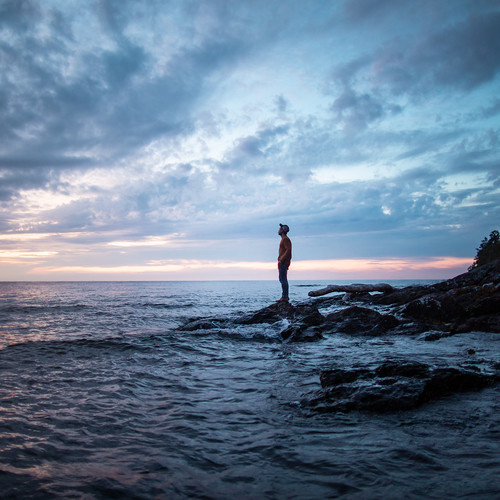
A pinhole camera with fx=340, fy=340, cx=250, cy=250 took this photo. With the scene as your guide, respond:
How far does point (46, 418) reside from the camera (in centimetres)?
409

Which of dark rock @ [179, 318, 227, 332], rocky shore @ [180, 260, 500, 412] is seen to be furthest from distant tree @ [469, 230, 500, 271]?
dark rock @ [179, 318, 227, 332]

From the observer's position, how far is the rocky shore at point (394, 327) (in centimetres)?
432

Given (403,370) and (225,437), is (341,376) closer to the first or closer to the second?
(403,370)

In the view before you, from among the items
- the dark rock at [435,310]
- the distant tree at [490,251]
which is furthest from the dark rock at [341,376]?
the distant tree at [490,251]

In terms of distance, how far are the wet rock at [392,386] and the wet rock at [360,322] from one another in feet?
18.0

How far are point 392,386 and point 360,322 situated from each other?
7191mm

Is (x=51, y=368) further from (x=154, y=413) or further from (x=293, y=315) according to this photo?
(x=293, y=315)

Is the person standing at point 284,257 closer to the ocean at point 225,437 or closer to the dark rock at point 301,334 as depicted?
the dark rock at point 301,334

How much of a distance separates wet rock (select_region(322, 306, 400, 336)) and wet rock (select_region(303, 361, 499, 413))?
216 inches

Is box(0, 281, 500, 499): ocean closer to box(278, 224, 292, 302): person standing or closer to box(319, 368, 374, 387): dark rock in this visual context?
box(319, 368, 374, 387): dark rock

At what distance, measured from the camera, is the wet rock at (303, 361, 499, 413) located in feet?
13.6

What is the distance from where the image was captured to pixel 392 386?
→ 4391 millimetres

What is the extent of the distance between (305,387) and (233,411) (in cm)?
139

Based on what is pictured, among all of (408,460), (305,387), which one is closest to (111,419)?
(305,387)
